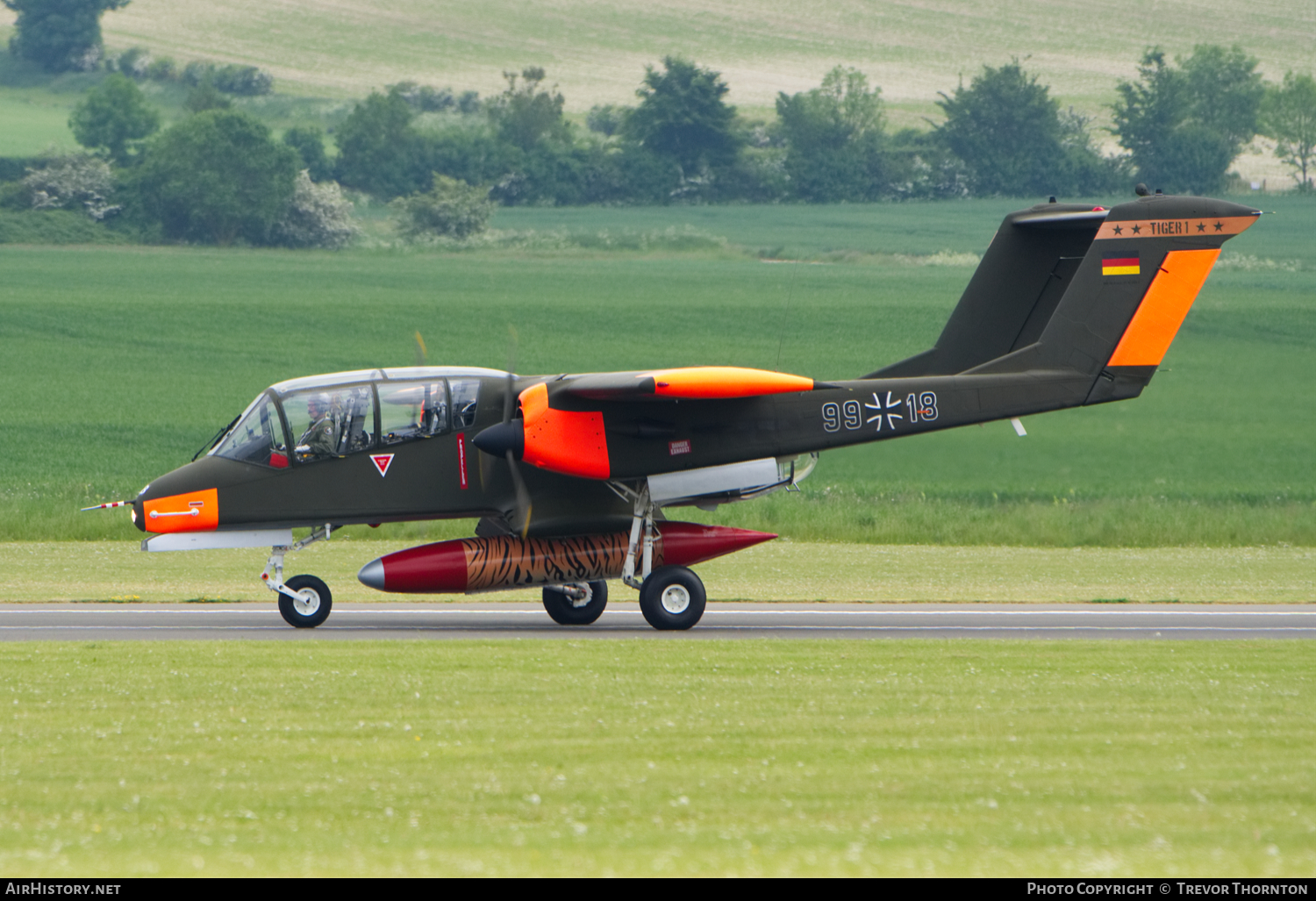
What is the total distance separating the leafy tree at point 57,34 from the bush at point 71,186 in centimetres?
3505

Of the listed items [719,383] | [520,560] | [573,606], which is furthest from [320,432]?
[719,383]

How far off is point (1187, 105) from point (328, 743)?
345ft

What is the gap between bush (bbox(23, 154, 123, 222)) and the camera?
93.8 metres

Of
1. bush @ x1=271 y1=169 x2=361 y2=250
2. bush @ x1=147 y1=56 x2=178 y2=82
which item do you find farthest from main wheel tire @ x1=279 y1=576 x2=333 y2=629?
bush @ x1=147 y1=56 x2=178 y2=82

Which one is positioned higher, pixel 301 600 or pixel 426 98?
pixel 426 98

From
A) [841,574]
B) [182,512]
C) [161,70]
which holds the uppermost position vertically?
[161,70]

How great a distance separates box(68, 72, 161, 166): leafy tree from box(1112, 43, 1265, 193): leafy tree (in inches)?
2587

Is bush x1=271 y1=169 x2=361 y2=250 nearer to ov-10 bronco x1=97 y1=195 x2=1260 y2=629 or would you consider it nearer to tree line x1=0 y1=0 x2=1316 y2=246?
tree line x1=0 y1=0 x2=1316 y2=246

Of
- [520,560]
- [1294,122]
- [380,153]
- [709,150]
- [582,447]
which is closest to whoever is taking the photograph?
[582,447]

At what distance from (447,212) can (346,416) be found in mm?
77080

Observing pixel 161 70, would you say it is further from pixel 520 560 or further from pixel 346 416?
pixel 520 560

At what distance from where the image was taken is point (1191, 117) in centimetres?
10631

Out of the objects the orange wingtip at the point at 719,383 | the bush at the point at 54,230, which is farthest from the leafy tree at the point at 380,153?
the orange wingtip at the point at 719,383

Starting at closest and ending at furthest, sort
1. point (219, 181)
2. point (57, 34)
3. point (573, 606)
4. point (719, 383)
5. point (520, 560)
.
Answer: point (719, 383) → point (520, 560) → point (573, 606) → point (219, 181) → point (57, 34)
